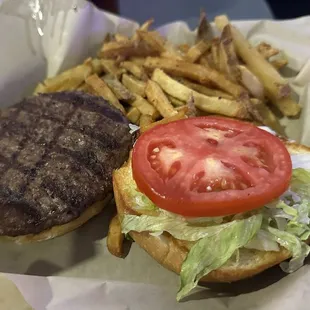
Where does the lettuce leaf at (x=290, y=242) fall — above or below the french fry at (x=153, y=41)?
below

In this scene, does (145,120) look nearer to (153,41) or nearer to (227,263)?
(153,41)

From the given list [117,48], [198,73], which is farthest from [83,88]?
[198,73]

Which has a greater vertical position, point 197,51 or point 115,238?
point 197,51

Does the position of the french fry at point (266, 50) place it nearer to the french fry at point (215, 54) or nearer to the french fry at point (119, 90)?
the french fry at point (215, 54)

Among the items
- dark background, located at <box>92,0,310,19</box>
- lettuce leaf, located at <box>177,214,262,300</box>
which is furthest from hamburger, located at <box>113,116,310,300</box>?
dark background, located at <box>92,0,310,19</box>

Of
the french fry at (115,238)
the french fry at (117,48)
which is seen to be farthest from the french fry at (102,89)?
the french fry at (115,238)

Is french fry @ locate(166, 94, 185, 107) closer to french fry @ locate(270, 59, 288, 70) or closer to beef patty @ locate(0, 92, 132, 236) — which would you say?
beef patty @ locate(0, 92, 132, 236)
